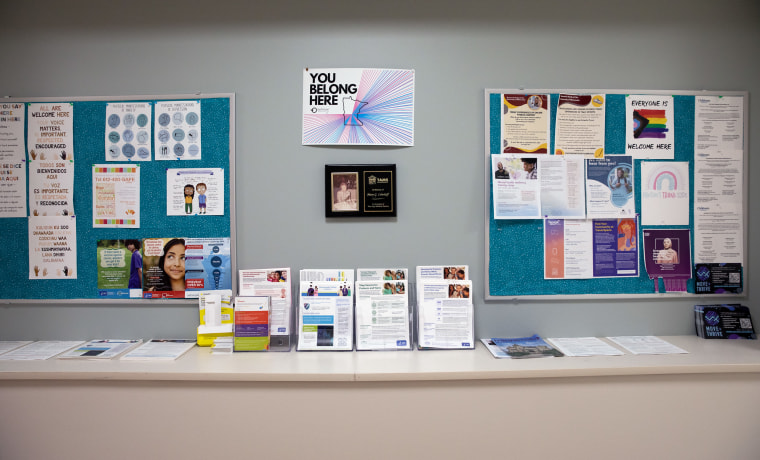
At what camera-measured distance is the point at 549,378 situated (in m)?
1.40

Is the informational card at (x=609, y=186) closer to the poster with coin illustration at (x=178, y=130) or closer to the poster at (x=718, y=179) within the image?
the poster at (x=718, y=179)

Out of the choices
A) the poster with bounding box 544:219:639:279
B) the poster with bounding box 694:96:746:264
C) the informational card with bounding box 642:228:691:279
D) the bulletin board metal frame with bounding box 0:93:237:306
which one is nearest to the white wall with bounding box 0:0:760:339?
the bulletin board metal frame with bounding box 0:93:237:306

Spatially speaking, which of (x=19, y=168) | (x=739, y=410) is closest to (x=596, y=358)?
(x=739, y=410)

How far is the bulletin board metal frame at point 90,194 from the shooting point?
1.71 m

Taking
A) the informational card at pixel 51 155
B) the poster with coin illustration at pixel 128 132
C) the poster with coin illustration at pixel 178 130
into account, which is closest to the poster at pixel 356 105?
the poster with coin illustration at pixel 178 130

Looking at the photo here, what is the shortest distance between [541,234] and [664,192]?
1.89 feet

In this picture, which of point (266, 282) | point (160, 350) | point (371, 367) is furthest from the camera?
point (266, 282)

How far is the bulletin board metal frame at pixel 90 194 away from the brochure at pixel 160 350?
0.17m

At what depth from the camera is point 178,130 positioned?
5.60 ft

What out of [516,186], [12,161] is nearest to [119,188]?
[12,161]

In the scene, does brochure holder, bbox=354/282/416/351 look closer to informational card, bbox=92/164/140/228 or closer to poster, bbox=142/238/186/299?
poster, bbox=142/238/186/299

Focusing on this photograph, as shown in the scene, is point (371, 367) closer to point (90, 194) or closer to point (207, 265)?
point (207, 265)

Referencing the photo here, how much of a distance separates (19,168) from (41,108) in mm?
277

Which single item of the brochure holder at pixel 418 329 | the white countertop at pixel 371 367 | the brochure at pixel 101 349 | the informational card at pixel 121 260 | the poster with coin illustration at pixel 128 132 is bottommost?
the white countertop at pixel 371 367
